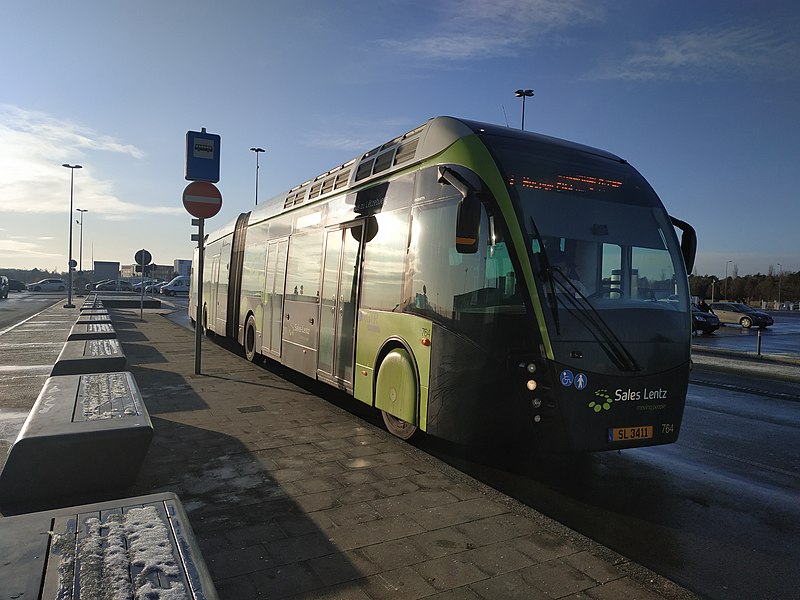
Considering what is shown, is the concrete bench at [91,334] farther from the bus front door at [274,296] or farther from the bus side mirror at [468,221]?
the bus side mirror at [468,221]

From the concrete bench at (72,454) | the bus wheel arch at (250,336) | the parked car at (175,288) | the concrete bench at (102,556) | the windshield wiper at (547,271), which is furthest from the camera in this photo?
the parked car at (175,288)

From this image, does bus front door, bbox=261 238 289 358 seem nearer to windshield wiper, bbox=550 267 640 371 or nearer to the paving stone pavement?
the paving stone pavement

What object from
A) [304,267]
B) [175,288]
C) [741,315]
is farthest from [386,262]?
[175,288]

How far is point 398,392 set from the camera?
6227 millimetres

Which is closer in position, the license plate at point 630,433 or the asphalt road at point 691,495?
the asphalt road at point 691,495

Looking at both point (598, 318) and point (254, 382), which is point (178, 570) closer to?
point (598, 318)

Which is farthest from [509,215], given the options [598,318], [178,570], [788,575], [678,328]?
[178,570]

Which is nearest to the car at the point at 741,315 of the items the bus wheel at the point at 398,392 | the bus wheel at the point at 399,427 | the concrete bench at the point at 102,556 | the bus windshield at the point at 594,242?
the bus windshield at the point at 594,242

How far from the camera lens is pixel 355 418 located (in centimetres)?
748

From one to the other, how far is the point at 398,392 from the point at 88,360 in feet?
17.5

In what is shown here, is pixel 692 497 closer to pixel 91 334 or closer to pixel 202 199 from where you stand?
pixel 202 199

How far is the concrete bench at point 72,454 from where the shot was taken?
434 centimetres

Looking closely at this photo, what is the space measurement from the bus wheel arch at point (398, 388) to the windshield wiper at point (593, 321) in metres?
1.76

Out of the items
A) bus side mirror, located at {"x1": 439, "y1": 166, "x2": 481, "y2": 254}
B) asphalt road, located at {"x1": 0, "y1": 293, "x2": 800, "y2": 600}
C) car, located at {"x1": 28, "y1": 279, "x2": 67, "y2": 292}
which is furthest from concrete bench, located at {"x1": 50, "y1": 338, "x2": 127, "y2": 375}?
car, located at {"x1": 28, "y1": 279, "x2": 67, "y2": 292}
